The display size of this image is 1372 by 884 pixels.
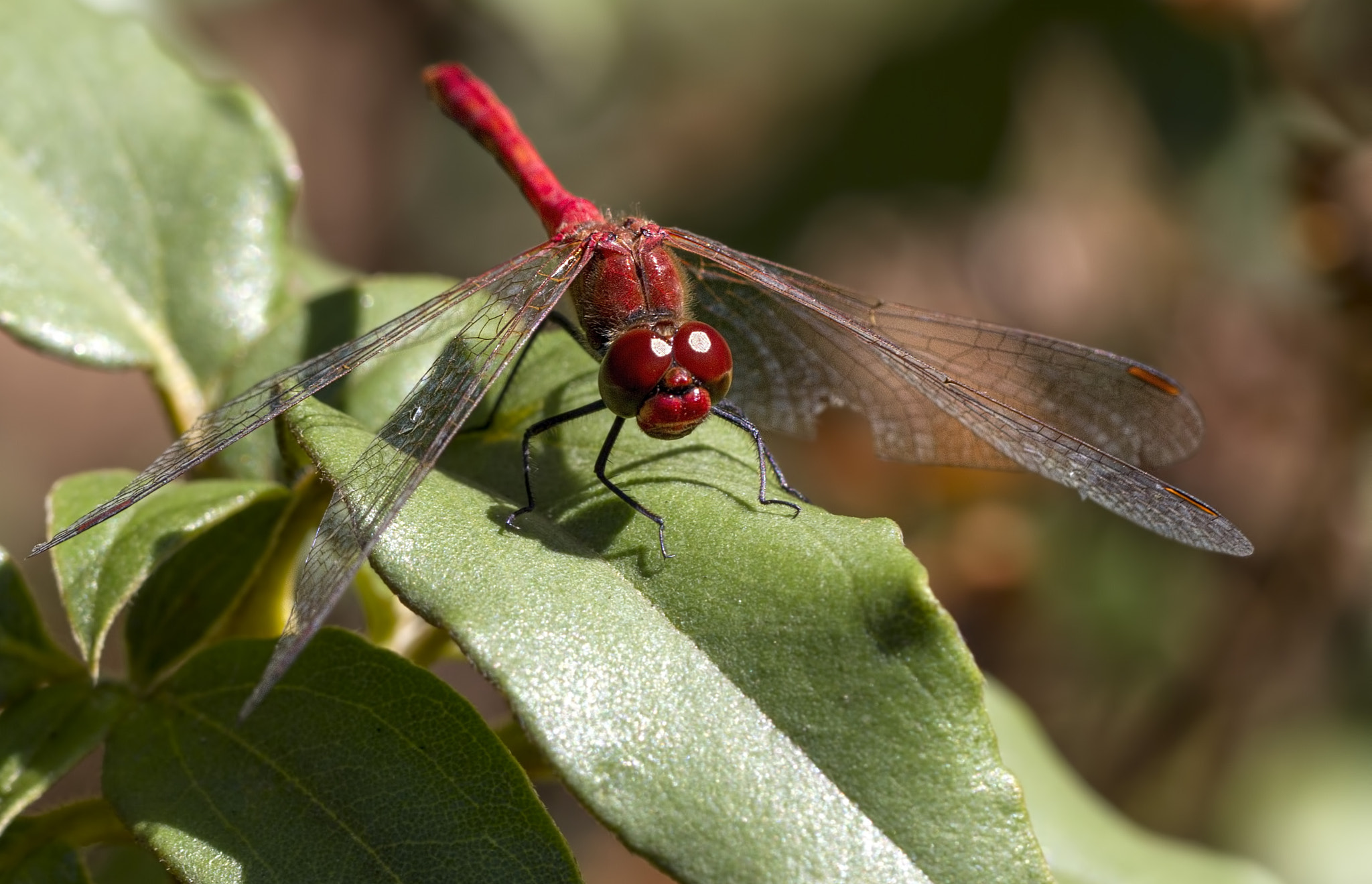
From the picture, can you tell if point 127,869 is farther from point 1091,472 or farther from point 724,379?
point 1091,472

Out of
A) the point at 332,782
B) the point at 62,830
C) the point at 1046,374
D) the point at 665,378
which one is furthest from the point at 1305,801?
the point at 62,830

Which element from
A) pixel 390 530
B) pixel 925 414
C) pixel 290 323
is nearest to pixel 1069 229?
pixel 925 414

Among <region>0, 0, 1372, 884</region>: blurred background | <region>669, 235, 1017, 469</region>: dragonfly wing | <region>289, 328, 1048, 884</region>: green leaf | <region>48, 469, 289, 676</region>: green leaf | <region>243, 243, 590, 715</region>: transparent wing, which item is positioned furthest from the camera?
<region>0, 0, 1372, 884</region>: blurred background

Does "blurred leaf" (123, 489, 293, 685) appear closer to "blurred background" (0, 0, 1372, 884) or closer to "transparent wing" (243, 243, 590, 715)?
"transparent wing" (243, 243, 590, 715)

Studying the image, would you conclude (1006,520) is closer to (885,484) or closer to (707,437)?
(885,484)

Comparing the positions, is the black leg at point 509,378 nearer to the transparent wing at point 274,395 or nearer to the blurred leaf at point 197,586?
the transparent wing at point 274,395

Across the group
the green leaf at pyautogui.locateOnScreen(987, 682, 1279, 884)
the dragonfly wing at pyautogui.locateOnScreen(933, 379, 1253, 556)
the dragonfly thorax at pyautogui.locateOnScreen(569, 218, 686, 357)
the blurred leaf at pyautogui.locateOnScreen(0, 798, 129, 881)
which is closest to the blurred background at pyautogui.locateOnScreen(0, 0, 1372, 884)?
the green leaf at pyautogui.locateOnScreen(987, 682, 1279, 884)
